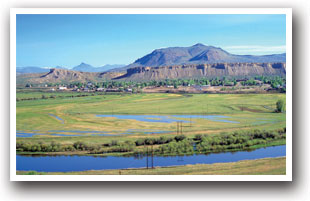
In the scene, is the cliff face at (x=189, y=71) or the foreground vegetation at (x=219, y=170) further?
the cliff face at (x=189, y=71)

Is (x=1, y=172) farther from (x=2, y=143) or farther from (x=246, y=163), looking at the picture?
(x=246, y=163)

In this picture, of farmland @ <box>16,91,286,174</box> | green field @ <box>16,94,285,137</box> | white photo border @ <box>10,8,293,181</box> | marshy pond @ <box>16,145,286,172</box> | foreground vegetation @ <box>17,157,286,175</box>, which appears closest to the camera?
white photo border @ <box>10,8,293,181</box>

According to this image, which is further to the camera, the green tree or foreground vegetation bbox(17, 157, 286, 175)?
the green tree

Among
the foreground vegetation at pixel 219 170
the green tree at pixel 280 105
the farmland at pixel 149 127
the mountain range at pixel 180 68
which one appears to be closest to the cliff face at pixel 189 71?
the mountain range at pixel 180 68

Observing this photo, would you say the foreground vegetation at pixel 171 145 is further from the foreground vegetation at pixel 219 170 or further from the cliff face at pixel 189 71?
the cliff face at pixel 189 71

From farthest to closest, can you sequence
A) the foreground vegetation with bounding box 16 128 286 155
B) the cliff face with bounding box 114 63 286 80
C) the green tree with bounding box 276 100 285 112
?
the cliff face with bounding box 114 63 286 80, the green tree with bounding box 276 100 285 112, the foreground vegetation with bounding box 16 128 286 155

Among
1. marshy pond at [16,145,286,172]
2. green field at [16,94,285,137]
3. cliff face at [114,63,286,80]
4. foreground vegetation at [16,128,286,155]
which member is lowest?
marshy pond at [16,145,286,172]

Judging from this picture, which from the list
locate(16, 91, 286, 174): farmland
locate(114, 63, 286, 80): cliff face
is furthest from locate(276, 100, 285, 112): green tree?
locate(114, 63, 286, 80): cliff face

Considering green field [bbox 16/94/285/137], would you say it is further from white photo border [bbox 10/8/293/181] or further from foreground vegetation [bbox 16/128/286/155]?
white photo border [bbox 10/8/293/181]
